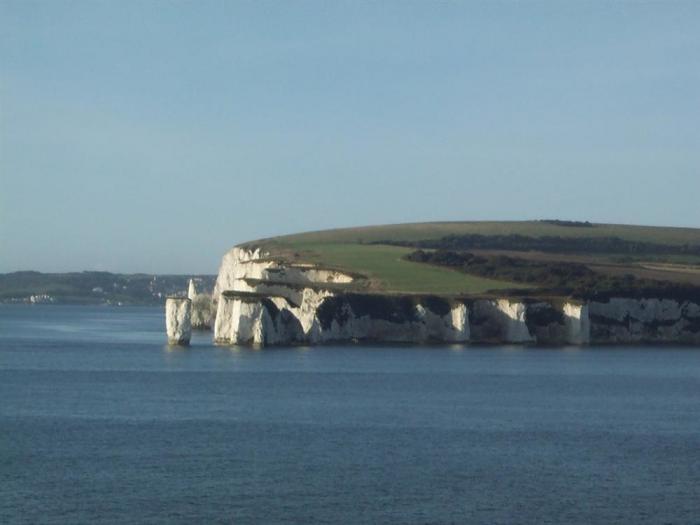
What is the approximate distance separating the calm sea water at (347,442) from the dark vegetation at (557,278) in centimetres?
1878

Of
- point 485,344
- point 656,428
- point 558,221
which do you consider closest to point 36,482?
point 656,428

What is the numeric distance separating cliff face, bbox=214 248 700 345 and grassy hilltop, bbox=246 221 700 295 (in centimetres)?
285

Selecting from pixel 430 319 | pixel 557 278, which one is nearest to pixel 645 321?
pixel 557 278

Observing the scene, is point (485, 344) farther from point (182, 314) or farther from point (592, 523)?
point (592, 523)

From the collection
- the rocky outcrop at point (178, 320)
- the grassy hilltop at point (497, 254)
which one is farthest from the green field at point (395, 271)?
the rocky outcrop at point (178, 320)

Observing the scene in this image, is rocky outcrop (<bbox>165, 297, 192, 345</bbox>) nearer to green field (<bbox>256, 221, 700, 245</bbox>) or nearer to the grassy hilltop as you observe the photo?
the grassy hilltop

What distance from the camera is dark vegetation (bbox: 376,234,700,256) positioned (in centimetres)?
11006

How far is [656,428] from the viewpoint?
37.4m

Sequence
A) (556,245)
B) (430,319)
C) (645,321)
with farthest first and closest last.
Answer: (556,245)
(645,321)
(430,319)

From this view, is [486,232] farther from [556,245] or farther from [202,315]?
[202,315]

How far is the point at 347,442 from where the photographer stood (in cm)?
3319

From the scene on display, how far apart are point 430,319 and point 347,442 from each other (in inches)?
1591

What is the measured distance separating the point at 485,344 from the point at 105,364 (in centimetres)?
2417

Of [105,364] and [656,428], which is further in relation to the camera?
[105,364]
